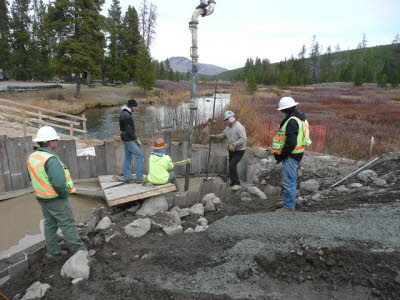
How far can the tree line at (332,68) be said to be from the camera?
52.2m

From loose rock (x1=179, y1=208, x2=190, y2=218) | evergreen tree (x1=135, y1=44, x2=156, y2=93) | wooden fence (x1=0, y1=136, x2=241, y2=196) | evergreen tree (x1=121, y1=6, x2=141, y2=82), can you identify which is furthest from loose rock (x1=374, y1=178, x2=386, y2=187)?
evergreen tree (x1=121, y1=6, x2=141, y2=82)

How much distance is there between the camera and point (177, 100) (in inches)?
432

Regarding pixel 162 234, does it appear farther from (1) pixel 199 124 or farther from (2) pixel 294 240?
(1) pixel 199 124

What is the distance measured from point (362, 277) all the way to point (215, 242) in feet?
5.61

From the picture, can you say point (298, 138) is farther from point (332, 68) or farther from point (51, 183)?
point (332, 68)

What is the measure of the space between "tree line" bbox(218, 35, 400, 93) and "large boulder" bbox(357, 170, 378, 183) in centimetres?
2532

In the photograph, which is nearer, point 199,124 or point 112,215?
point 112,215

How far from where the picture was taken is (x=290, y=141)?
4.36m

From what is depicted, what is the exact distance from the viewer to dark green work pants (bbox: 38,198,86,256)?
3521 millimetres

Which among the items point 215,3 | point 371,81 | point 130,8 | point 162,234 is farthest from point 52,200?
point 371,81

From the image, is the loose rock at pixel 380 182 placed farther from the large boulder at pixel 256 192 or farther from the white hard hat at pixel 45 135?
the white hard hat at pixel 45 135

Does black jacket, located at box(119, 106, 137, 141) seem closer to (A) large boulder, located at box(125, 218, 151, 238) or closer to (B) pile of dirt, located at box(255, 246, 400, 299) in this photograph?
(A) large boulder, located at box(125, 218, 151, 238)

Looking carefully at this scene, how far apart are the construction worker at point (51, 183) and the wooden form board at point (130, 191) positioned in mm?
1280

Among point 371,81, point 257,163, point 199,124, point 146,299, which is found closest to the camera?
point 146,299
